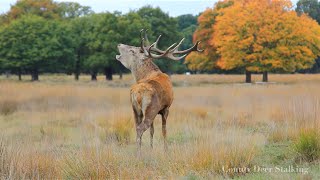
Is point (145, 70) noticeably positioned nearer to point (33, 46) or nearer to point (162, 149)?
point (162, 149)

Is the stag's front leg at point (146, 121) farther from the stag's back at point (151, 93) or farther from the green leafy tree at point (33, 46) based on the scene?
the green leafy tree at point (33, 46)

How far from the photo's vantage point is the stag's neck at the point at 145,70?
7920 mm

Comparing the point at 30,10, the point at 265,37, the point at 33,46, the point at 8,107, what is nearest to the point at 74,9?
the point at 30,10

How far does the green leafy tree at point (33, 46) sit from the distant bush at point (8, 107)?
2987 cm

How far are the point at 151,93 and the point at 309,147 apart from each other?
2.67 metres

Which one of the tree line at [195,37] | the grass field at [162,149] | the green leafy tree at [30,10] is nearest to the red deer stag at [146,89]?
the grass field at [162,149]

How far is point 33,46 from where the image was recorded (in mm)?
45500

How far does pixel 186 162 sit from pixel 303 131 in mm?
2350

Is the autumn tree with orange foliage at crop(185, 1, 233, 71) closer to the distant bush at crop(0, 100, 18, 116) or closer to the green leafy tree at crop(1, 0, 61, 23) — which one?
Result: the green leafy tree at crop(1, 0, 61, 23)

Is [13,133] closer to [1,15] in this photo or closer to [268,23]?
[268,23]

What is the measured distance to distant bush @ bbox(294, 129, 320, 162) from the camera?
676cm

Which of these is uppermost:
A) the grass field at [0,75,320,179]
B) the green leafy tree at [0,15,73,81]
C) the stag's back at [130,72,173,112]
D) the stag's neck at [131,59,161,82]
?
the green leafy tree at [0,15,73,81]

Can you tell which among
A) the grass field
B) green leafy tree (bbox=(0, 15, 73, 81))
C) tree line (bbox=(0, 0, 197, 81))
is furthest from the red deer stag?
green leafy tree (bbox=(0, 15, 73, 81))

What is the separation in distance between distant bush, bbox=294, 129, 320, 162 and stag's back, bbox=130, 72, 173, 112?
7.56ft
